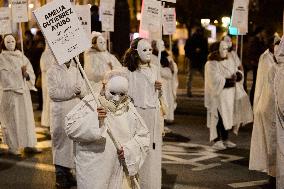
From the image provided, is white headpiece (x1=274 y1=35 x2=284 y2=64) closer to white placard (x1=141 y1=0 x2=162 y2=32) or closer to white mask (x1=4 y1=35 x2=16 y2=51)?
white placard (x1=141 y1=0 x2=162 y2=32)

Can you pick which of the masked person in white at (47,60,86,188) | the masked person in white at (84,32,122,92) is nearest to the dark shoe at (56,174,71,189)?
the masked person in white at (47,60,86,188)

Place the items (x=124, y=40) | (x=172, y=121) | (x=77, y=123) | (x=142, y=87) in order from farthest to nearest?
(x=124, y=40) → (x=172, y=121) → (x=142, y=87) → (x=77, y=123)

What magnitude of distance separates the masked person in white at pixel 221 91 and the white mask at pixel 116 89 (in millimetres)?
5573

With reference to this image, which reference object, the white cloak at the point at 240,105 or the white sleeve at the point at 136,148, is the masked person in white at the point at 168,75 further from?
the white sleeve at the point at 136,148

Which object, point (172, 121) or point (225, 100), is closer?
point (225, 100)

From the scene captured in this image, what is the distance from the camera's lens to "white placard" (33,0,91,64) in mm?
5492

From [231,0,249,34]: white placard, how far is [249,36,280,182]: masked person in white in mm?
3015

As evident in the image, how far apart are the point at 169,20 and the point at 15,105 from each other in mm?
4424

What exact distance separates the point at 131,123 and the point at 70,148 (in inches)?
114

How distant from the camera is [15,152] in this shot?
10695 millimetres

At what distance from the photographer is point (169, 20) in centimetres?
1357

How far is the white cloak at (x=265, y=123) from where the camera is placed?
814cm

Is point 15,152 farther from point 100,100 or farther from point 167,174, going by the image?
point 100,100

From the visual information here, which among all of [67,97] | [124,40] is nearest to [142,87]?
[67,97]
